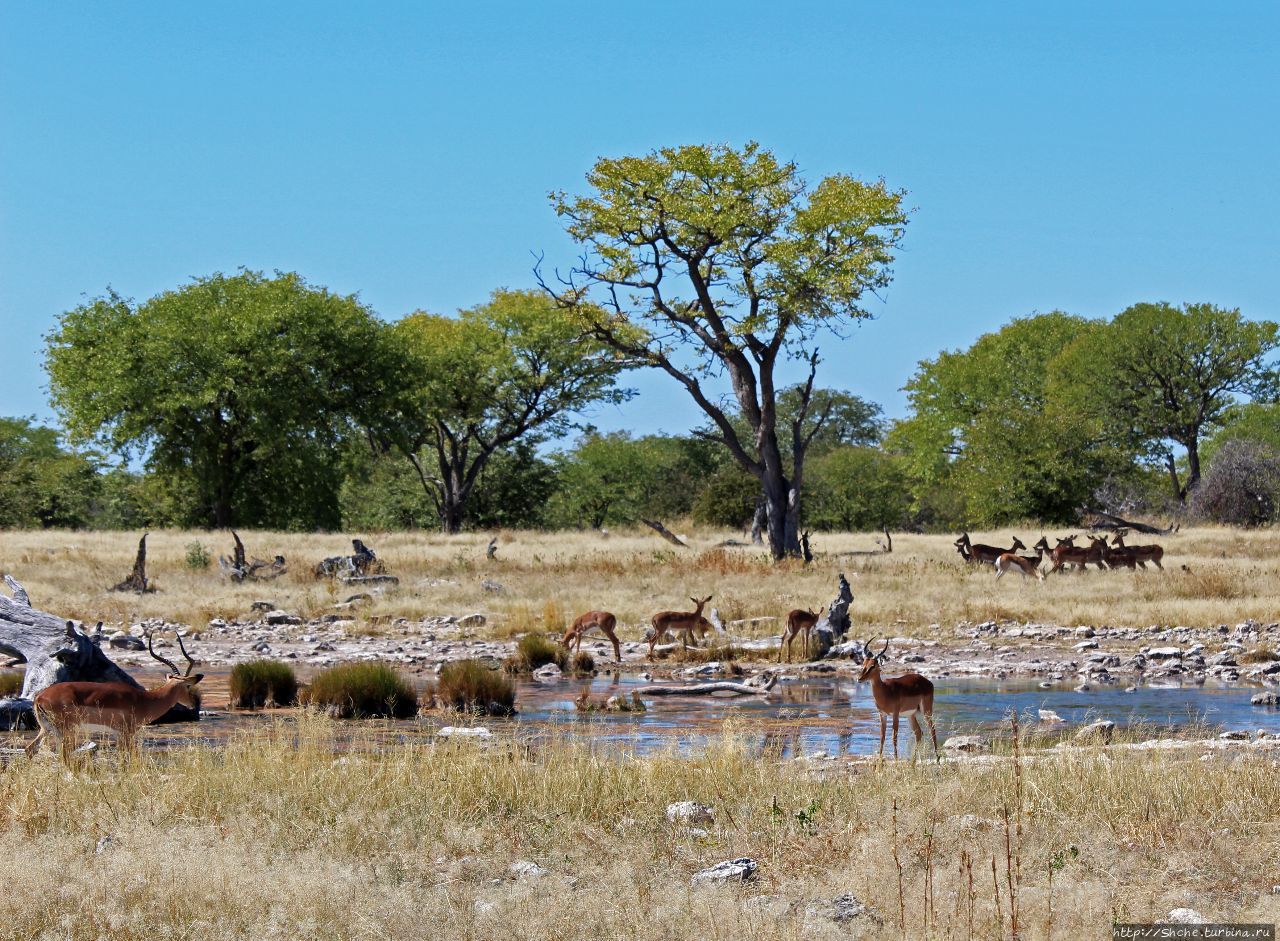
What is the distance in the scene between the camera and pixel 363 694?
13.8 meters

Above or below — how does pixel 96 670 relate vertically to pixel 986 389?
below

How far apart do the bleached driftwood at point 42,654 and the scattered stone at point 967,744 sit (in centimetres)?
715

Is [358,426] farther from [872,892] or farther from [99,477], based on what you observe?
[872,892]

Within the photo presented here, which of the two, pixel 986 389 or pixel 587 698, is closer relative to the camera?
pixel 587 698

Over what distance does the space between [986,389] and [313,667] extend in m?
60.5

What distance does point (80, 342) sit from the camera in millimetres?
51094

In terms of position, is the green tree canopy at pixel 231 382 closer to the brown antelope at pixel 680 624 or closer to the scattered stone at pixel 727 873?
the brown antelope at pixel 680 624

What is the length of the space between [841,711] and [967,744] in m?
3.41

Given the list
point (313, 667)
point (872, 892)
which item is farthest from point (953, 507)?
point (872, 892)

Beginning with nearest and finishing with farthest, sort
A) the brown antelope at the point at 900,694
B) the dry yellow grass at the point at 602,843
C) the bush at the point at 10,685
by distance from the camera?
the dry yellow grass at the point at 602,843 → the brown antelope at the point at 900,694 → the bush at the point at 10,685

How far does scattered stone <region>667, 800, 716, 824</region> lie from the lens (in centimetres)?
781

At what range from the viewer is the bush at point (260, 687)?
14.6m

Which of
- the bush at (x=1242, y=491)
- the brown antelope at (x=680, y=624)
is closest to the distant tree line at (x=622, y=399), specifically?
the bush at (x=1242, y=491)

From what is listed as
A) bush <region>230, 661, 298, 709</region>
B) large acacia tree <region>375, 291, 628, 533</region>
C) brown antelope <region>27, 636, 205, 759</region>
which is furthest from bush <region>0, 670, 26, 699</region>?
large acacia tree <region>375, 291, 628, 533</region>
